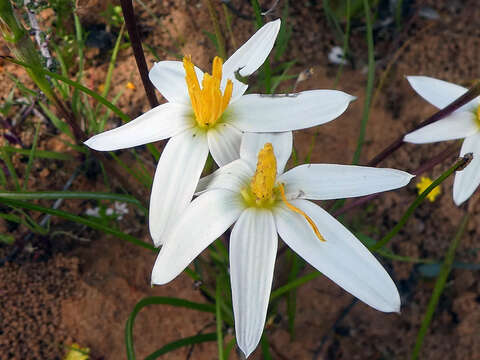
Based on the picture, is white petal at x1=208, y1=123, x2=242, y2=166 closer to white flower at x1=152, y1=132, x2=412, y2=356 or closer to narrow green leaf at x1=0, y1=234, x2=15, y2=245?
white flower at x1=152, y1=132, x2=412, y2=356

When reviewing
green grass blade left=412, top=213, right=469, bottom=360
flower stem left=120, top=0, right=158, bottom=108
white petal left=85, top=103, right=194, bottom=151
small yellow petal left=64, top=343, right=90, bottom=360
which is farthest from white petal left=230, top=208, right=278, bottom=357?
small yellow petal left=64, top=343, right=90, bottom=360

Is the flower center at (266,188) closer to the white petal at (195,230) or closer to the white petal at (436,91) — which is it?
the white petal at (195,230)

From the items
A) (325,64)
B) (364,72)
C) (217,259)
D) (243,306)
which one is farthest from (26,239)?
(364,72)

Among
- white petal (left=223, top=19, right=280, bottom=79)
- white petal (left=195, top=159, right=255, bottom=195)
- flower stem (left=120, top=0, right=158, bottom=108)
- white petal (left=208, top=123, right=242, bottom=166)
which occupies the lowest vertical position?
white petal (left=195, top=159, right=255, bottom=195)

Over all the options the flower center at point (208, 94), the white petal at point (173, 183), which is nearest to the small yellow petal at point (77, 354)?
the white petal at point (173, 183)

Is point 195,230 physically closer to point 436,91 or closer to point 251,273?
point 251,273

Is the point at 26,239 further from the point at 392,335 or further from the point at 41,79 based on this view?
the point at 392,335
